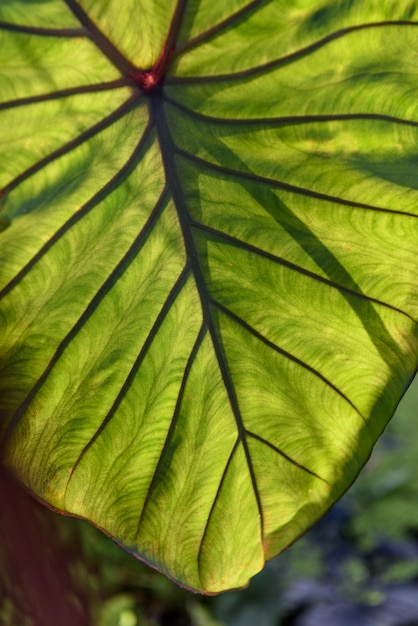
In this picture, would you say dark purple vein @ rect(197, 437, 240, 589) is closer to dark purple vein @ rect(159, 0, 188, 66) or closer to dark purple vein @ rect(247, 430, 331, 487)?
dark purple vein @ rect(247, 430, 331, 487)

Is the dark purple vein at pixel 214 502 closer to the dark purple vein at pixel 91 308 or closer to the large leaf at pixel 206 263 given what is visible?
the large leaf at pixel 206 263

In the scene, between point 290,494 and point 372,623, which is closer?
point 290,494

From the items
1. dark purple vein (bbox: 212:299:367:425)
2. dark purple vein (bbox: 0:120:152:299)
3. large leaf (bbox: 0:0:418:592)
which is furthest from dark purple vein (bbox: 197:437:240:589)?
dark purple vein (bbox: 0:120:152:299)

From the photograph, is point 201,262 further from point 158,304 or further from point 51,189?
point 51,189

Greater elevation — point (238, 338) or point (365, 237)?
point (365, 237)

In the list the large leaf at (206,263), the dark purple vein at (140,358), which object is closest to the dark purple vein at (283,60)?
the large leaf at (206,263)

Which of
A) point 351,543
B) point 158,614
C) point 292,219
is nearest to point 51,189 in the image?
point 292,219
